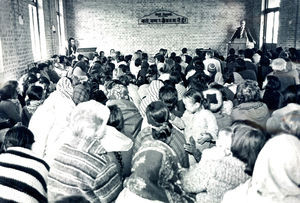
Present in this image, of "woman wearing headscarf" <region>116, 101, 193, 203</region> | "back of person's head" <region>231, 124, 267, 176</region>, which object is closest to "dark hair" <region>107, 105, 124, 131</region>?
"woman wearing headscarf" <region>116, 101, 193, 203</region>

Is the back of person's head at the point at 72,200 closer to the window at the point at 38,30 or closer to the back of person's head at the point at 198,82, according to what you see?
the back of person's head at the point at 198,82

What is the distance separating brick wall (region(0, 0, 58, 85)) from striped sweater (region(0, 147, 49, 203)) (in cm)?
484

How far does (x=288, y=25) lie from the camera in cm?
1215

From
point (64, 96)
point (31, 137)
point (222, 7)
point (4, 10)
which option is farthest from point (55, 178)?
point (222, 7)

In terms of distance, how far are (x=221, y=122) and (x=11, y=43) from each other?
19.2 feet

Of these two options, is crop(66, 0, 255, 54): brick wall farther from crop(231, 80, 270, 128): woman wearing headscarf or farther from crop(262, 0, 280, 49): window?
crop(231, 80, 270, 128): woman wearing headscarf

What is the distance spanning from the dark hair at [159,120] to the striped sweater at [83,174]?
461mm

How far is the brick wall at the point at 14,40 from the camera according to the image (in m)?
7.35

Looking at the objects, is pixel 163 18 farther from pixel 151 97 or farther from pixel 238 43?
pixel 151 97

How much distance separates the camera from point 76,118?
2.60 m

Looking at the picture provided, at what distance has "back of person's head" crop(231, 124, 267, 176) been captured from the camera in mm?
2277

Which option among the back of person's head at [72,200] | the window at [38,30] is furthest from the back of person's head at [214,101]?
the window at [38,30]

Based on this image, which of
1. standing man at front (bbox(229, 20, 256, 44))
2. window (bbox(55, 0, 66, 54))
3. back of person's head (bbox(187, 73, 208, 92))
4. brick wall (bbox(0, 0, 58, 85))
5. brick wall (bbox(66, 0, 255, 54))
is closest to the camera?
back of person's head (bbox(187, 73, 208, 92))

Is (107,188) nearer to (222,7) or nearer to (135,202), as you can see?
(135,202)
